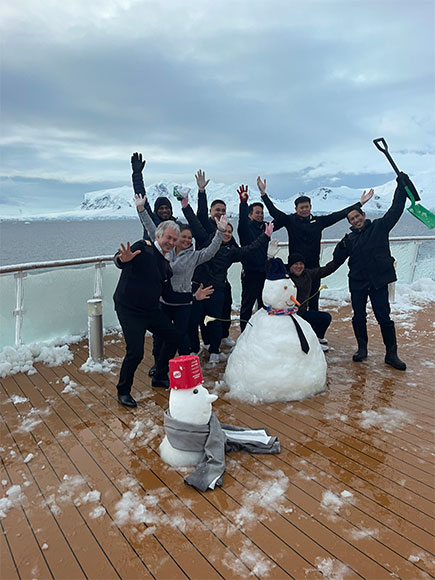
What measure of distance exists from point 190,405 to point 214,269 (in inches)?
89.4

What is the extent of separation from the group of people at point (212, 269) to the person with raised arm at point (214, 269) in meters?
0.01

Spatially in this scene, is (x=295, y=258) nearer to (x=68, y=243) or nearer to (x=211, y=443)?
(x=211, y=443)

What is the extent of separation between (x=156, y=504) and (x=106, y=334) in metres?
3.87

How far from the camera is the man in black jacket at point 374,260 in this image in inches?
185

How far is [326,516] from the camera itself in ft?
7.91

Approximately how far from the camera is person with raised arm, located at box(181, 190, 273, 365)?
15.6 ft

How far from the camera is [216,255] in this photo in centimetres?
482

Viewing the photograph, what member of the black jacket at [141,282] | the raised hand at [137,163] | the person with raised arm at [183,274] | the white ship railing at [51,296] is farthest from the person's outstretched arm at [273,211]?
the white ship railing at [51,296]

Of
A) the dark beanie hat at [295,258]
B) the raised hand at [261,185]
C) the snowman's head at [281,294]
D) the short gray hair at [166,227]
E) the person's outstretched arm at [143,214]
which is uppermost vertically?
the raised hand at [261,185]

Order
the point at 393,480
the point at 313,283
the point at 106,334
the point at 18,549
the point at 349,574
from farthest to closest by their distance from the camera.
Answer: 1. the point at 106,334
2. the point at 313,283
3. the point at 393,480
4. the point at 18,549
5. the point at 349,574

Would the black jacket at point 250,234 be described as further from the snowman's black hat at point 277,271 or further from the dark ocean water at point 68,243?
the dark ocean water at point 68,243

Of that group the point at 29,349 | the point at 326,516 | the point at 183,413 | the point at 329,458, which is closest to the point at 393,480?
the point at 329,458

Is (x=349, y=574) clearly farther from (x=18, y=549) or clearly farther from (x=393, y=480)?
(x=18, y=549)

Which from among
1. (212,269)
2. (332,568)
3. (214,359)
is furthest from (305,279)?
(332,568)
